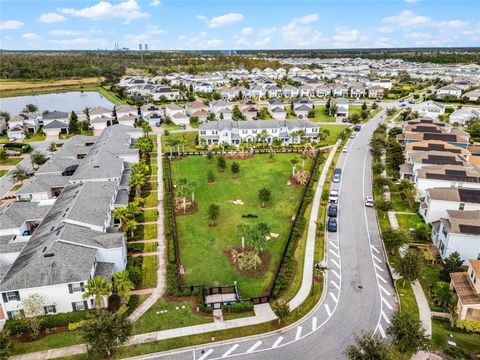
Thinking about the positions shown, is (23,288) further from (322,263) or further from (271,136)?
(271,136)

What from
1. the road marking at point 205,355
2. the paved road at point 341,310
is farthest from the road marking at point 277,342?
the road marking at point 205,355

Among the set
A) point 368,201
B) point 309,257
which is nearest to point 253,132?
point 368,201

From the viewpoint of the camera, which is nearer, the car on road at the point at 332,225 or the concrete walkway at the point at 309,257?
the concrete walkway at the point at 309,257

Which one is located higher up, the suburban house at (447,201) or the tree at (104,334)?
the suburban house at (447,201)

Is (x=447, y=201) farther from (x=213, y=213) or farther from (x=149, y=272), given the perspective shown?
(x=149, y=272)

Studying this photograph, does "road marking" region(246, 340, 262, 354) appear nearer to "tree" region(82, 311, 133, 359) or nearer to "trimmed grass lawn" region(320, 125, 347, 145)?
"tree" region(82, 311, 133, 359)

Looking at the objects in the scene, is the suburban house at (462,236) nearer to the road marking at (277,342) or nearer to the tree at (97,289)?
the road marking at (277,342)
